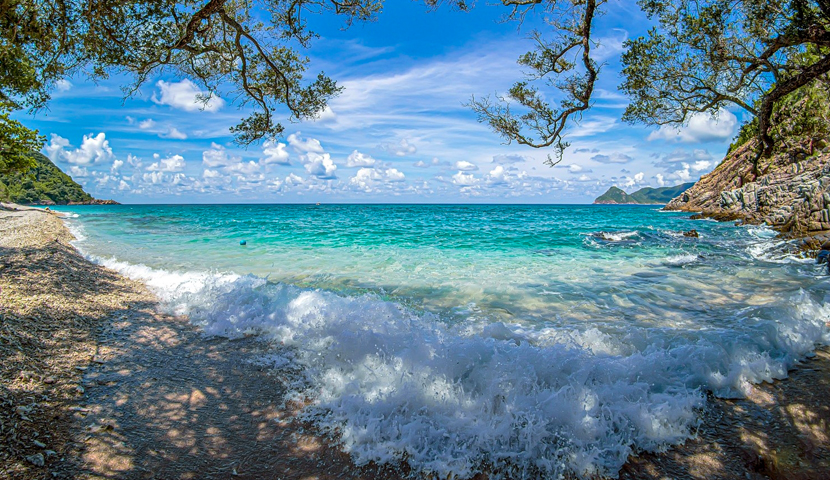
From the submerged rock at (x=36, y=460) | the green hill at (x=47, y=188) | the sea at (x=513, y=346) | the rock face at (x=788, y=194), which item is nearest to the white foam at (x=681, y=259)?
the sea at (x=513, y=346)

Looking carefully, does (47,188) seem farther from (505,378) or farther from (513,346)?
(505,378)

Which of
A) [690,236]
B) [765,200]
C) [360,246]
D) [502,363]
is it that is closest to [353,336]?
[502,363]

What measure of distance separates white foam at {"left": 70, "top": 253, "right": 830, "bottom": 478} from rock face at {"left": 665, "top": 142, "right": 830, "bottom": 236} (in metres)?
7.27

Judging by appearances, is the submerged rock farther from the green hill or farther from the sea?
the green hill

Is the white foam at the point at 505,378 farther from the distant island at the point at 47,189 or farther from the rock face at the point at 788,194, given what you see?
the distant island at the point at 47,189

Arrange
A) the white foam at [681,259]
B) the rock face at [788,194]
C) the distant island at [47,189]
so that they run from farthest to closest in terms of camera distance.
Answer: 1. the distant island at [47,189]
2. the rock face at [788,194]
3. the white foam at [681,259]

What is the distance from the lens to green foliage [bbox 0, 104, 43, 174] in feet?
48.1

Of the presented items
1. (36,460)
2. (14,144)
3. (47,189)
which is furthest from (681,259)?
(47,189)

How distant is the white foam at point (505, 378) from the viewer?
342 centimetres

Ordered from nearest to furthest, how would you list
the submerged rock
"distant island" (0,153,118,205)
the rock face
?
the submerged rock → the rock face → "distant island" (0,153,118,205)

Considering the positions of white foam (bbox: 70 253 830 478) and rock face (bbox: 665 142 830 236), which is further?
rock face (bbox: 665 142 830 236)

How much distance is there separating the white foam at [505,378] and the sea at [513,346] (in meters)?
0.02

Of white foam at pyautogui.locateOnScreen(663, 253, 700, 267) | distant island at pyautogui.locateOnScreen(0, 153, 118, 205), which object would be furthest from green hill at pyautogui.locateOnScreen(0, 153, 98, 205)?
white foam at pyautogui.locateOnScreen(663, 253, 700, 267)

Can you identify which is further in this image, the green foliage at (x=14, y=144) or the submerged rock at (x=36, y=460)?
the green foliage at (x=14, y=144)
